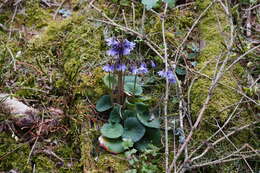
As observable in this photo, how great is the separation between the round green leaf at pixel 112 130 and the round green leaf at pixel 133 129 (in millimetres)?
34

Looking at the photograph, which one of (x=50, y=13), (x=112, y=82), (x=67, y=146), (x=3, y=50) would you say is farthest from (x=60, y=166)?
(x=50, y=13)

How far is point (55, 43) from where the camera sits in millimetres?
2725

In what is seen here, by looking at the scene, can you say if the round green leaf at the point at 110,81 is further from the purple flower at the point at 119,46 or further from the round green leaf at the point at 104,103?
the purple flower at the point at 119,46

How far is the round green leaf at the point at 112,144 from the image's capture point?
193 centimetres

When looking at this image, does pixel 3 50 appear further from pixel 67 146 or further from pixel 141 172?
pixel 141 172

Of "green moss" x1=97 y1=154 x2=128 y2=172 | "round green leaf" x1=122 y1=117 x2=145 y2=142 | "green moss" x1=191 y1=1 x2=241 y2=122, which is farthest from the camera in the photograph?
"green moss" x1=191 y1=1 x2=241 y2=122

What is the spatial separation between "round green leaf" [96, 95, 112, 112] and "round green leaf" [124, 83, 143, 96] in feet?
0.43

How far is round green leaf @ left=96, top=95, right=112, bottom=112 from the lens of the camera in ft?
6.94

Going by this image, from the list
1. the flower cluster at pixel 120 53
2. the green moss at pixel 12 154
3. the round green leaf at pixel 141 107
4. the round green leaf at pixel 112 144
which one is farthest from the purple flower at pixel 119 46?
the green moss at pixel 12 154

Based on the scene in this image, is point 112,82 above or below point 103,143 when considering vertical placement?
above

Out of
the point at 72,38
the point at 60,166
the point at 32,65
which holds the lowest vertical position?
the point at 60,166

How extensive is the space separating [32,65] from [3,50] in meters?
0.25

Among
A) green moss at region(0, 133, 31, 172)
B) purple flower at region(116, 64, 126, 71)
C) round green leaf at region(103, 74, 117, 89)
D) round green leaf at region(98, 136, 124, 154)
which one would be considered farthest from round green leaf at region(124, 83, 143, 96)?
green moss at region(0, 133, 31, 172)

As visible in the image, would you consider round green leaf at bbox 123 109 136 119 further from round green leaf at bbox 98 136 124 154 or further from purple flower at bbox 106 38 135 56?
purple flower at bbox 106 38 135 56
